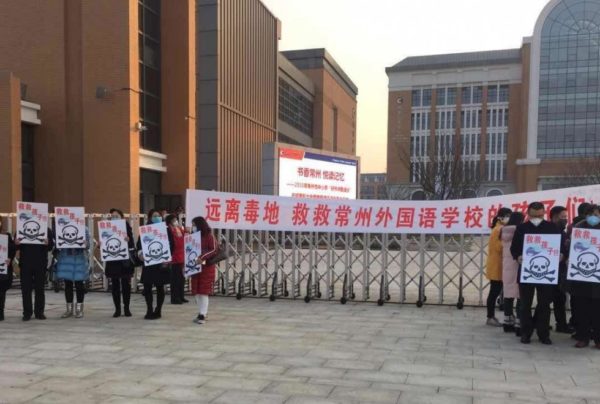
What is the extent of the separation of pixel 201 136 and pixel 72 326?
13.7 meters

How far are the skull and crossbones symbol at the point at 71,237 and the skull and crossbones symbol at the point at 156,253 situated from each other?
993 millimetres

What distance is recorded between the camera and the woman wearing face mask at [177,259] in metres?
7.56

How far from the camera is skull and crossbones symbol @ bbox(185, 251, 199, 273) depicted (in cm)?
671

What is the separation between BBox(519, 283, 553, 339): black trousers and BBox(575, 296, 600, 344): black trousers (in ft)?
1.07

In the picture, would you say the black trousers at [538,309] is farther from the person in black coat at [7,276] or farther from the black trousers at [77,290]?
the person in black coat at [7,276]

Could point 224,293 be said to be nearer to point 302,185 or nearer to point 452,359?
point 452,359

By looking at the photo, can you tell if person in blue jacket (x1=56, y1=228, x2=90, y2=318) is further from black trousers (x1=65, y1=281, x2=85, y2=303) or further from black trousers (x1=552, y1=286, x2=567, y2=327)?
black trousers (x1=552, y1=286, x2=567, y2=327)

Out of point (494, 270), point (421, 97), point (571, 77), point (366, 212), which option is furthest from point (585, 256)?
point (421, 97)

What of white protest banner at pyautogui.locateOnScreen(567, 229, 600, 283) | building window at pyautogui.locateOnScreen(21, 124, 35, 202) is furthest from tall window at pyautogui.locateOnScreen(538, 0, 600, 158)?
white protest banner at pyautogui.locateOnScreen(567, 229, 600, 283)

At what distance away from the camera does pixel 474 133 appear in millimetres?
64625

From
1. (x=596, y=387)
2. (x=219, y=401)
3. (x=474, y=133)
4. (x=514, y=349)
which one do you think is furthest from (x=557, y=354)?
(x=474, y=133)

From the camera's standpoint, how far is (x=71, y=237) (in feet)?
23.1

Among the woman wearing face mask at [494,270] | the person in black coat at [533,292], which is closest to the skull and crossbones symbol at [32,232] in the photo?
the woman wearing face mask at [494,270]

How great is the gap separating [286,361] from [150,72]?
42.8ft
